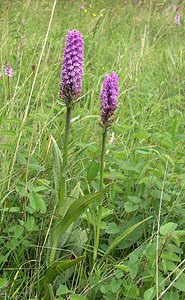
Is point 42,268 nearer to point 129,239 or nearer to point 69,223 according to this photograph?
point 69,223

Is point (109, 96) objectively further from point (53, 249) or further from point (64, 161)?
point (53, 249)

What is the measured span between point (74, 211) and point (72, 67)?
1.25 ft

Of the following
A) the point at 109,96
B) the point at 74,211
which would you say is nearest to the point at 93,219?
the point at 74,211

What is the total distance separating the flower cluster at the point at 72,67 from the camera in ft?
4.26

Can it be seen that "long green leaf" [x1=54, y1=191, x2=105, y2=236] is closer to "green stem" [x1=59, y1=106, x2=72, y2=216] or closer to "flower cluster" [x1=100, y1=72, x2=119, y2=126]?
"green stem" [x1=59, y1=106, x2=72, y2=216]

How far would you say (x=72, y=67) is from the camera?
4.24 feet

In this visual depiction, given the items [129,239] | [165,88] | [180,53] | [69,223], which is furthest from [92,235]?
[180,53]

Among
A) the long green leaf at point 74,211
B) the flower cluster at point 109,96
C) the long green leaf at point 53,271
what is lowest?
the long green leaf at point 53,271

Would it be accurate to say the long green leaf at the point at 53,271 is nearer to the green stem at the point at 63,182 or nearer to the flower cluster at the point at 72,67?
the green stem at the point at 63,182

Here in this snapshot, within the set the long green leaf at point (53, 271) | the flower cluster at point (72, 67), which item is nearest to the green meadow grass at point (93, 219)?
the long green leaf at point (53, 271)

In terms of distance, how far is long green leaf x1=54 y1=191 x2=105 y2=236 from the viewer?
49.3 inches

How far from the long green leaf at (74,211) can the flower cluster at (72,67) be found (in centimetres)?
26

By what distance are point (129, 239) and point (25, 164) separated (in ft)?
1.33

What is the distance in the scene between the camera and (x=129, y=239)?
1.50 meters
